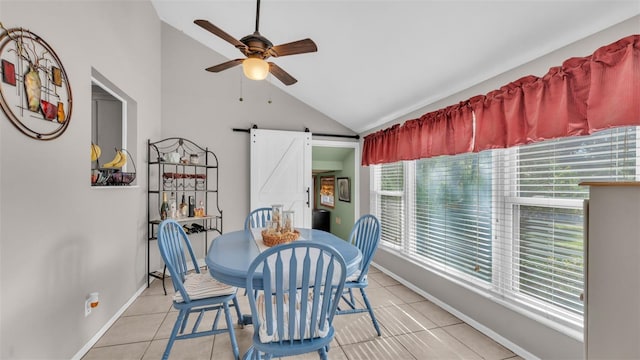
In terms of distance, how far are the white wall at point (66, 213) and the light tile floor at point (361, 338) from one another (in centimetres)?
21

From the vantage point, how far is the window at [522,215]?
165cm

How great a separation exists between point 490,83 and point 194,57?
378 centimetres

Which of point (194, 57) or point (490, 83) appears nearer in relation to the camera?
point (490, 83)

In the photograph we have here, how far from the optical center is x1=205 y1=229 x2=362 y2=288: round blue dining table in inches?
59.7

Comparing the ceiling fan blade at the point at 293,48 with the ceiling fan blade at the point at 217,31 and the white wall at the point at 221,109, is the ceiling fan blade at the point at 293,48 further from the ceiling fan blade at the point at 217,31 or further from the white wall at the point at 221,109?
the white wall at the point at 221,109

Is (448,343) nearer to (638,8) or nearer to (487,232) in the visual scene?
(487,232)

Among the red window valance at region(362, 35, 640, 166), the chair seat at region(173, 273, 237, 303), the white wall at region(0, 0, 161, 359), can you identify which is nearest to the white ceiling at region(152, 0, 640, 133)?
the red window valance at region(362, 35, 640, 166)

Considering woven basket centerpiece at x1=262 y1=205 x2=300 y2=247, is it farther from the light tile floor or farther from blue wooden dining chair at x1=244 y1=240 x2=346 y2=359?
the light tile floor

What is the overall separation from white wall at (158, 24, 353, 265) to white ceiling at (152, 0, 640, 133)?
0.31 m

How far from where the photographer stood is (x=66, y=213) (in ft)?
5.80

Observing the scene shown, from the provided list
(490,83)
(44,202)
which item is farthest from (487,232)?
(44,202)

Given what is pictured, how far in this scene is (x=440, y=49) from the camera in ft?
7.16

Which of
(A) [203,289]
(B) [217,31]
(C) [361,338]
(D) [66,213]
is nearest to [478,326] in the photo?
(C) [361,338]

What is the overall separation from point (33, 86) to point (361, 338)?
2748 millimetres
